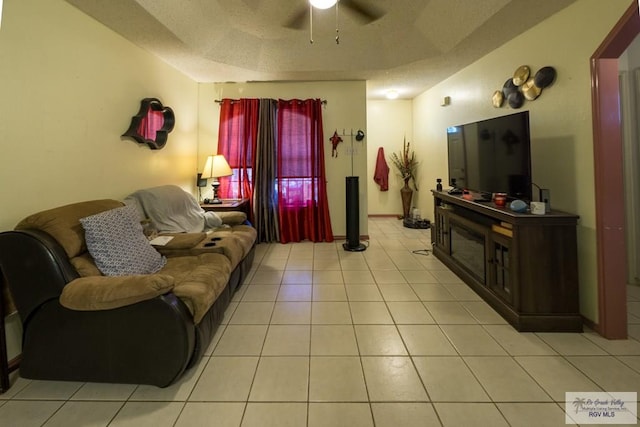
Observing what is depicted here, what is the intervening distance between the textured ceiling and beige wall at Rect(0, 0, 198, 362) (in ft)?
0.83

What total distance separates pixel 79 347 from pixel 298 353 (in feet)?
3.99

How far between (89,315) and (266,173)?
3.26 m

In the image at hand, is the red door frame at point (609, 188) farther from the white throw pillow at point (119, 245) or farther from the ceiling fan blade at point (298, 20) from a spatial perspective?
the white throw pillow at point (119, 245)

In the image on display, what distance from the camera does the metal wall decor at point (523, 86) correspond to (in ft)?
8.45

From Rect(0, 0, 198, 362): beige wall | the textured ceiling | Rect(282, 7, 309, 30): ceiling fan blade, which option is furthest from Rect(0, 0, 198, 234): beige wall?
Rect(282, 7, 309, 30): ceiling fan blade

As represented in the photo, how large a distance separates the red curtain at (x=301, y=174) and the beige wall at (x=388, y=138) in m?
2.30

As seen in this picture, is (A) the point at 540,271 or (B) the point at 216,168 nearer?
(A) the point at 540,271

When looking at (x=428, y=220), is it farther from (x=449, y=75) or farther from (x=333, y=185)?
(x=449, y=75)

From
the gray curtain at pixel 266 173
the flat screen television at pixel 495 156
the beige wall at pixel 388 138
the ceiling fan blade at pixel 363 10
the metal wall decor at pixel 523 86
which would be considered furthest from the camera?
the beige wall at pixel 388 138

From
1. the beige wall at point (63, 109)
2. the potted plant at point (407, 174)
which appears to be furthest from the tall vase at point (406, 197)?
the beige wall at point (63, 109)

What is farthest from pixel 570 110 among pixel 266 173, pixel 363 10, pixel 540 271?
pixel 266 173

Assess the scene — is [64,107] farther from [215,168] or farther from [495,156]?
[495,156]

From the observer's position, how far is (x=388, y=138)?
22.1ft

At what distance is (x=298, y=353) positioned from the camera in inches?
80.7
